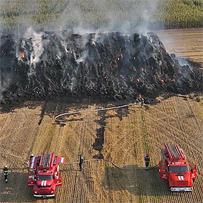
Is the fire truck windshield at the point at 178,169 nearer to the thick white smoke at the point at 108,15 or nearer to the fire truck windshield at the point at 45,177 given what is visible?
the fire truck windshield at the point at 45,177

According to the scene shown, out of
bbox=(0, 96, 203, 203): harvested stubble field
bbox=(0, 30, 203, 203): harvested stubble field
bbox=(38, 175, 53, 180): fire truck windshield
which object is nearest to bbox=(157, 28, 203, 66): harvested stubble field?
bbox=(0, 96, 203, 203): harvested stubble field

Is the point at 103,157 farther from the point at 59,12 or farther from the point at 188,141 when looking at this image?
the point at 59,12

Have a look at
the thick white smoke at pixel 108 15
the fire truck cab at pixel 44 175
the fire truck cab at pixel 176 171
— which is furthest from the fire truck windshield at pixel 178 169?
the thick white smoke at pixel 108 15

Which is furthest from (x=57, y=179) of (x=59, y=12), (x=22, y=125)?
(x=59, y=12)

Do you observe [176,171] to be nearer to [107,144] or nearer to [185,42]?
[107,144]

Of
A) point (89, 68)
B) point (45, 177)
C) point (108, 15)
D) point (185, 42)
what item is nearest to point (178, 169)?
point (45, 177)

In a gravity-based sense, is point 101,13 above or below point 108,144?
above
